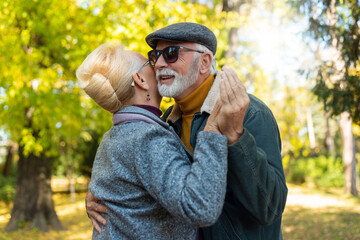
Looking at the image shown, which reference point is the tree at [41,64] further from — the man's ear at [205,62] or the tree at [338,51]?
the man's ear at [205,62]

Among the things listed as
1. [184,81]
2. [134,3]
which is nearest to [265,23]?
[134,3]

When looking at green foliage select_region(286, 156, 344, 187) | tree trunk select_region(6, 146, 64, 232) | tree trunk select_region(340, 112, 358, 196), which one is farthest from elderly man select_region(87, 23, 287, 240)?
green foliage select_region(286, 156, 344, 187)

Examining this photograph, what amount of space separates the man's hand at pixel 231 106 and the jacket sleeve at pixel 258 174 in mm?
45

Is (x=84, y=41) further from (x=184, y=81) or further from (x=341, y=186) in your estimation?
(x=341, y=186)

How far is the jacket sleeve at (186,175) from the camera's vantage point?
4.41ft

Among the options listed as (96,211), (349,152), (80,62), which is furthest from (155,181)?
(349,152)

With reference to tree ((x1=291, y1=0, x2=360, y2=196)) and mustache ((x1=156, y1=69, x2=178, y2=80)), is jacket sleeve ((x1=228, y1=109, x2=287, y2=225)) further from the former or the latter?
tree ((x1=291, y1=0, x2=360, y2=196))

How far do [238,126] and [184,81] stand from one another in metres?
0.66

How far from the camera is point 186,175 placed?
1397 mm

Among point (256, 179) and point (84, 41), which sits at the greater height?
point (84, 41)

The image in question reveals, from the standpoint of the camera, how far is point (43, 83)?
700 cm

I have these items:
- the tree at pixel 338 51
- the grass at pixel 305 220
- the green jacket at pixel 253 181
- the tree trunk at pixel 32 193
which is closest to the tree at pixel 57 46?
the tree trunk at pixel 32 193

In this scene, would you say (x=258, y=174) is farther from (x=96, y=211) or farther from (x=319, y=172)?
(x=319, y=172)

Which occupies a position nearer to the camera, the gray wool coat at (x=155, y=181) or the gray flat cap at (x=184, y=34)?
the gray wool coat at (x=155, y=181)
